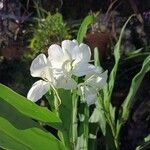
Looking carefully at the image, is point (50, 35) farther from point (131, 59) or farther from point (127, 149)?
point (127, 149)

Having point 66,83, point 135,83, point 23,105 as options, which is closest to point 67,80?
point 66,83

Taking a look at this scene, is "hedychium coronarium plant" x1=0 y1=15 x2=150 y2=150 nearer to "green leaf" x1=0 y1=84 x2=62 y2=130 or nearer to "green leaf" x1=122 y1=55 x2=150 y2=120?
"green leaf" x1=0 y1=84 x2=62 y2=130

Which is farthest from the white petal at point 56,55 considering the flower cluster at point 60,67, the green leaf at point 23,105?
the green leaf at point 23,105

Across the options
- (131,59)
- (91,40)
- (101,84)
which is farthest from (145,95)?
(101,84)

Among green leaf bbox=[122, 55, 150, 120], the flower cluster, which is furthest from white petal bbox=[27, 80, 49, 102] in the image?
green leaf bbox=[122, 55, 150, 120]

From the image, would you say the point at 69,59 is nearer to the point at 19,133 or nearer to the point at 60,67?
the point at 60,67

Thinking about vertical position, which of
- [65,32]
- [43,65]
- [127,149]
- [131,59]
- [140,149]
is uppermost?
[43,65]

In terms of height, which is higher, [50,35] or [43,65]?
[43,65]
